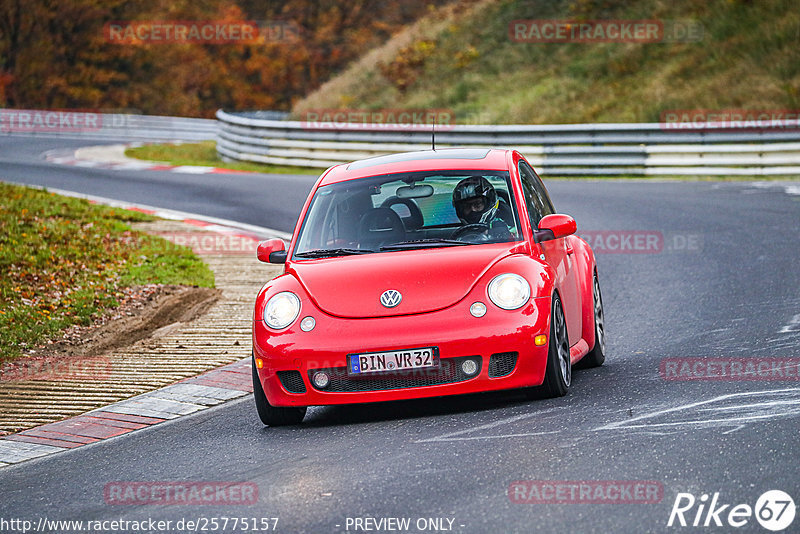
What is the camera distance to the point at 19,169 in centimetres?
2859

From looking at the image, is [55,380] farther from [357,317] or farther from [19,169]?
[19,169]

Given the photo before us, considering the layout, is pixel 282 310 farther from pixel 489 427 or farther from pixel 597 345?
pixel 597 345

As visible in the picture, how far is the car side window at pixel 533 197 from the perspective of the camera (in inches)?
320

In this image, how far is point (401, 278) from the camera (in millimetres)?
7195

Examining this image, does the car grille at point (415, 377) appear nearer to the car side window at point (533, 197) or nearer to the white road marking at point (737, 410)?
the white road marking at point (737, 410)

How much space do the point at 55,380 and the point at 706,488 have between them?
5.78m

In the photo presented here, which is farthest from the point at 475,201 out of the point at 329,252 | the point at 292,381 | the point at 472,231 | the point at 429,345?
the point at 292,381

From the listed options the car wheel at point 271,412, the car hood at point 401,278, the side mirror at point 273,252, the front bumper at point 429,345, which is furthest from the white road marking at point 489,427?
the side mirror at point 273,252

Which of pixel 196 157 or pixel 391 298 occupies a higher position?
pixel 391 298

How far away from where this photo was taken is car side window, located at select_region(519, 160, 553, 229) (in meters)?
8.12

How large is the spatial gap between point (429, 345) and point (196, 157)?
92.1ft

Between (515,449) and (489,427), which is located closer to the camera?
(515,449)

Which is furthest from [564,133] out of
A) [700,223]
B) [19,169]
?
[19,169]

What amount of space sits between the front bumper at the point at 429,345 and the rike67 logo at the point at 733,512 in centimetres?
201
